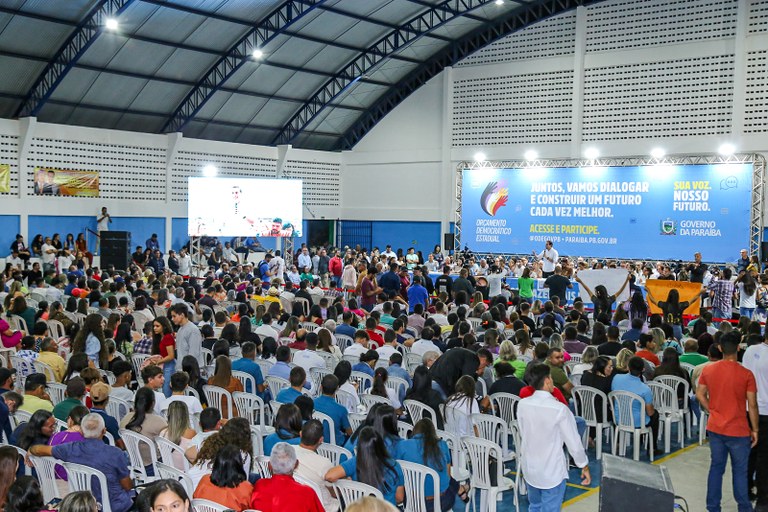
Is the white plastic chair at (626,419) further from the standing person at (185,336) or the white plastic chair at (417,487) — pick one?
the standing person at (185,336)

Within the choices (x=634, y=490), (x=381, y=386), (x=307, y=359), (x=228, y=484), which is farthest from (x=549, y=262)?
(x=634, y=490)

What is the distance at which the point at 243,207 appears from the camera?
25641 millimetres

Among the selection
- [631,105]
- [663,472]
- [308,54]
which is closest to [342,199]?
[308,54]

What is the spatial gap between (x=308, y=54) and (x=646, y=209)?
11946mm

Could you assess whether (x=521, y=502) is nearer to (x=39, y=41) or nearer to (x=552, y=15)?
(x=39, y=41)

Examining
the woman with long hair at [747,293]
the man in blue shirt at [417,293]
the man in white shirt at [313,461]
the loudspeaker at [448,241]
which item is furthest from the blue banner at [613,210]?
the man in white shirt at [313,461]

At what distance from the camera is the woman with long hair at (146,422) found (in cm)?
632

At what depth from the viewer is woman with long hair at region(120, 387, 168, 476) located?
20.7 ft

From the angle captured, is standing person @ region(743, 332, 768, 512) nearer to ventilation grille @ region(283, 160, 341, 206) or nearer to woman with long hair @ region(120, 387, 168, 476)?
woman with long hair @ region(120, 387, 168, 476)

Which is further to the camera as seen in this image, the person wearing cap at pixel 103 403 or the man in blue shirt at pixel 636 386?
the man in blue shirt at pixel 636 386

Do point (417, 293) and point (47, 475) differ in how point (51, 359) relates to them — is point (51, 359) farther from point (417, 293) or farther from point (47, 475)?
point (417, 293)

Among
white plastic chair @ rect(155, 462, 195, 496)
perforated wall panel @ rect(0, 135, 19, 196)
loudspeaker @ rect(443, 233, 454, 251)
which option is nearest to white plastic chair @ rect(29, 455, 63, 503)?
white plastic chair @ rect(155, 462, 195, 496)

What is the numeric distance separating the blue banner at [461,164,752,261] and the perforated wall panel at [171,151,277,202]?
295 inches

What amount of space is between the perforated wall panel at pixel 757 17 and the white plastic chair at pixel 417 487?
826 inches
